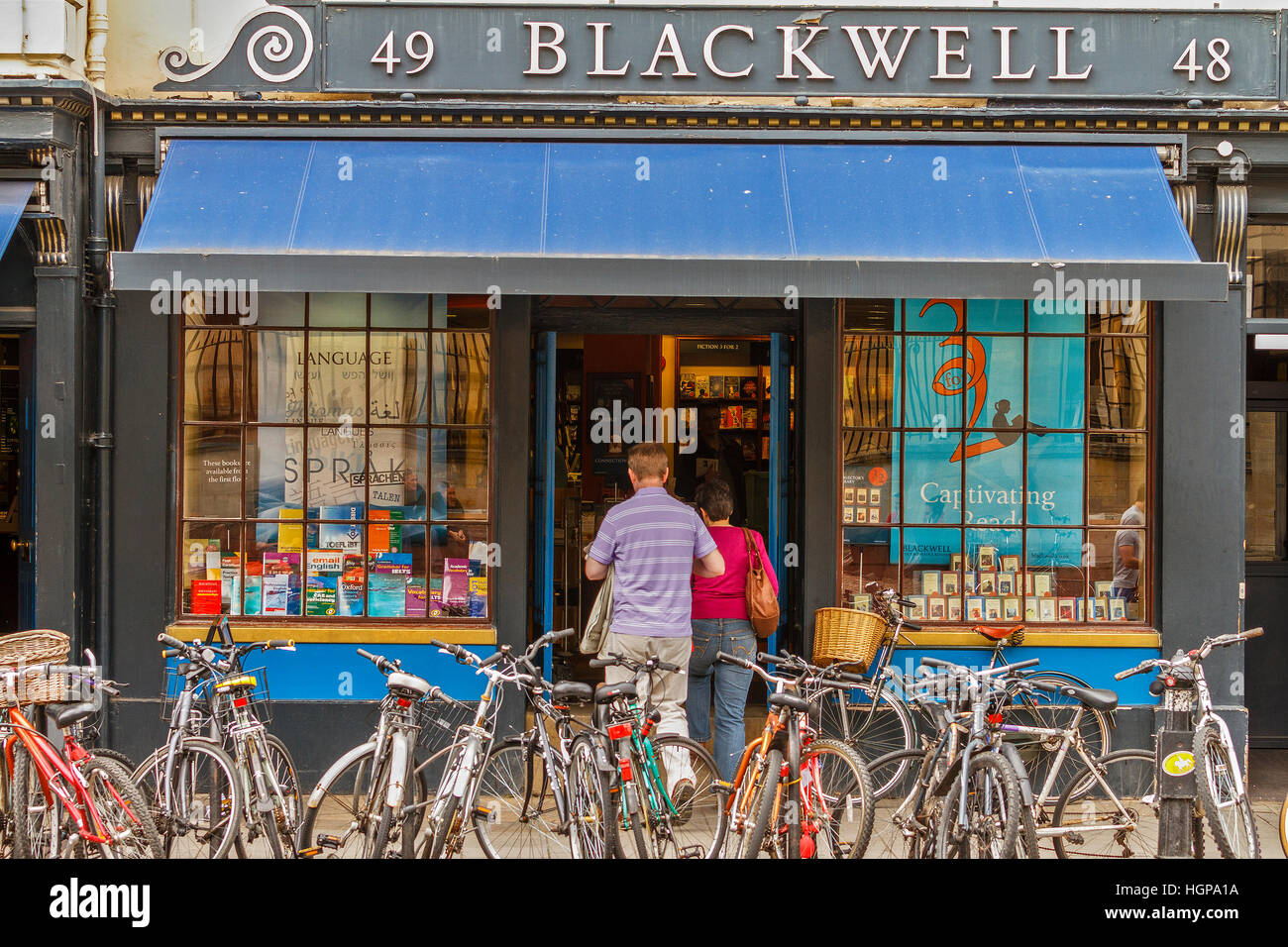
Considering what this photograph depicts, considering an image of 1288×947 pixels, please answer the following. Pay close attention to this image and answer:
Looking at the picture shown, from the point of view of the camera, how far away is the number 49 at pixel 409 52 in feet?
24.0

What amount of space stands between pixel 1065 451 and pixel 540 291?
362cm

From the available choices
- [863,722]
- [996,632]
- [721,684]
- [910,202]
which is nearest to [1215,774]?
[996,632]

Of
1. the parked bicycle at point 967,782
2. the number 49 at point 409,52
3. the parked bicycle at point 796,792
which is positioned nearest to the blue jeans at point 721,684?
the parked bicycle at point 796,792

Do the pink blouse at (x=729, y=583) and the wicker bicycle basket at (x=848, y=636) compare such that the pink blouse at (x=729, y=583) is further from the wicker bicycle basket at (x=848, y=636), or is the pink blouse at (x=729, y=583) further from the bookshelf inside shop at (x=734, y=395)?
the bookshelf inside shop at (x=734, y=395)

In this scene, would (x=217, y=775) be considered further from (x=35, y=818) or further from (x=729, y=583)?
(x=729, y=583)

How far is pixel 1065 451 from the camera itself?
7.63 meters

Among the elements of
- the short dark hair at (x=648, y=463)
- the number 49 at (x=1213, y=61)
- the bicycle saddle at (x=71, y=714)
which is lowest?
the bicycle saddle at (x=71, y=714)

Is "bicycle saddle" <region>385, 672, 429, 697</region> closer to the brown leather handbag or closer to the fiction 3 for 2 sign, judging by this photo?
the brown leather handbag

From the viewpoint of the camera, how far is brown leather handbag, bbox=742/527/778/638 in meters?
6.84

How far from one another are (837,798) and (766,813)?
1.66 feet

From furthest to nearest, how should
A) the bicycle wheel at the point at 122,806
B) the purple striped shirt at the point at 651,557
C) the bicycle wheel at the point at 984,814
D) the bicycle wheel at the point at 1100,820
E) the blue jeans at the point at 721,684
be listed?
the blue jeans at the point at 721,684, the purple striped shirt at the point at 651,557, the bicycle wheel at the point at 1100,820, the bicycle wheel at the point at 122,806, the bicycle wheel at the point at 984,814

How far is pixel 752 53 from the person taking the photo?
290 inches

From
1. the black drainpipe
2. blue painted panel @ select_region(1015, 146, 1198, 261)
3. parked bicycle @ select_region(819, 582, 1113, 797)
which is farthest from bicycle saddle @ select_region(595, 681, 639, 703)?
the black drainpipe

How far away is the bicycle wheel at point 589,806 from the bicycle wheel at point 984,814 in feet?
4.83
